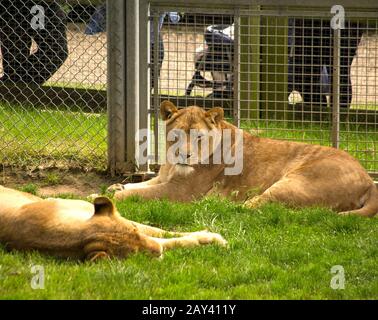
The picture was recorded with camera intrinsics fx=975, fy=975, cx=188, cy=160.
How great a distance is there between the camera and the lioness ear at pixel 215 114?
737cm

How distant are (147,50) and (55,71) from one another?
1809 mm

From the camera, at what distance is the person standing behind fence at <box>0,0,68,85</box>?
362 inches

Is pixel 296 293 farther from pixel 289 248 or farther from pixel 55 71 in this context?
pixel 55 71

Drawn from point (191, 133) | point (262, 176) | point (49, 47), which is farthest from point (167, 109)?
point (49, 47)

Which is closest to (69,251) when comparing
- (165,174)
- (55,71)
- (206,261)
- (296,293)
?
(206,261)

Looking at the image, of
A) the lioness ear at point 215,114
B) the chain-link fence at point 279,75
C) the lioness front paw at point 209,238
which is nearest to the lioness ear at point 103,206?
the lioness front paw at point 209,238

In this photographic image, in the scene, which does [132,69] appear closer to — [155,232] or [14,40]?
[14,40]

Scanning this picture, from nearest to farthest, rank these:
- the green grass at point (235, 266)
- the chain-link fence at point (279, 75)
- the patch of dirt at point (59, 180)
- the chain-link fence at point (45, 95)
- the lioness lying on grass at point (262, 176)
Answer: the green grass at point (235, 266), the lioness lying on grass at point (262, 176), the patch of dirt at point (59, 180), the chain-link fence at point (279, 75), the chain-link fence at point (45, 95)

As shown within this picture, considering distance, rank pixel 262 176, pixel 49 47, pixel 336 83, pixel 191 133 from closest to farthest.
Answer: pixel 191 133 < pixel 262 176 < pixel 336 83 < pixel 49 47

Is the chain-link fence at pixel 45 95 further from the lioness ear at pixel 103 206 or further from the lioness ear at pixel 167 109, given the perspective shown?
the lioness ear at pixel 103 206

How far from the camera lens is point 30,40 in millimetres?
9586

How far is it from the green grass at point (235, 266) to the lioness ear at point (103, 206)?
285 mm

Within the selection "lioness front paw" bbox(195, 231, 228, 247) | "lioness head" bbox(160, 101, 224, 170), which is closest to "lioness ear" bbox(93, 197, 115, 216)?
"lioness front paw" bbox(195, 231, 228, 247)

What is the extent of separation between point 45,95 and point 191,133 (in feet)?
8.82
